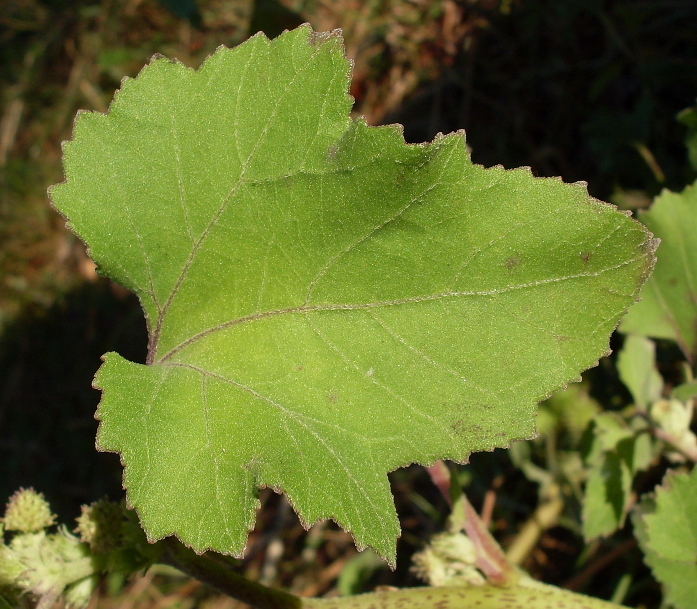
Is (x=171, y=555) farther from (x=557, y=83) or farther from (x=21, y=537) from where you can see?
(x=557, y=83)

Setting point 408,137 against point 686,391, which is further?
point 408,137

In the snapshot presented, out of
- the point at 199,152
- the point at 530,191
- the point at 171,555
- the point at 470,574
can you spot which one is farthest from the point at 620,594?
the point at 199,152

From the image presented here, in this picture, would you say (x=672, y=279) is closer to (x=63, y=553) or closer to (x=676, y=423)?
(x=676, y=423)

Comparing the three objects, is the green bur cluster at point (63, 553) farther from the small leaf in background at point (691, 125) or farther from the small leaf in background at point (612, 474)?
the small leaf in background at point (691, 125)

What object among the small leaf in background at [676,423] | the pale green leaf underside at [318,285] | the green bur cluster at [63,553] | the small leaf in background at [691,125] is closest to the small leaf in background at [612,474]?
the small leaf in background at [676,423]

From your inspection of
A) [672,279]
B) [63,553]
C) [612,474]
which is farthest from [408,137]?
[63,553]

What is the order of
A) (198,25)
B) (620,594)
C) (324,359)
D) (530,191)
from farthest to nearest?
(198,25)
(620,594)
(324,359)
(530,191)
